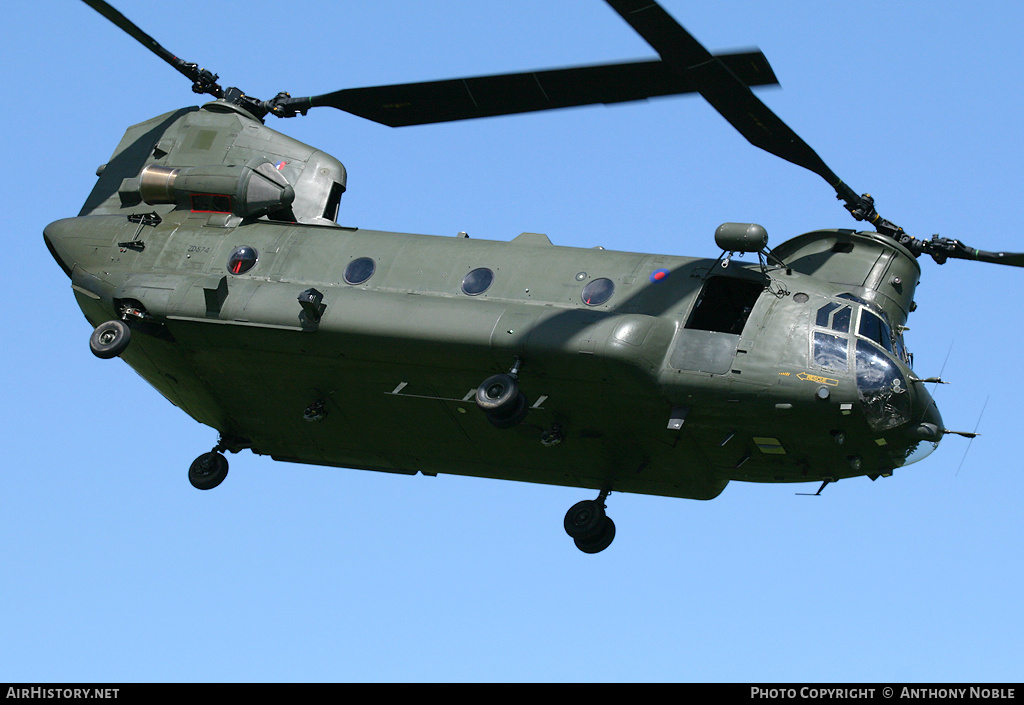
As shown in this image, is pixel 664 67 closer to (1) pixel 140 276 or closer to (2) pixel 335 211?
(2) pixel 335 211

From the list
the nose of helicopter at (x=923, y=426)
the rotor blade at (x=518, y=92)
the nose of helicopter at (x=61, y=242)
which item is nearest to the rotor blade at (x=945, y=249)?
the nose of helicopter at (x=923, y=426)

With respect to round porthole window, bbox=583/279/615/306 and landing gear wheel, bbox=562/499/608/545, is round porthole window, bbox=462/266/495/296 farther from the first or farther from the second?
landing gear wheel, bbox=562/499/608/545

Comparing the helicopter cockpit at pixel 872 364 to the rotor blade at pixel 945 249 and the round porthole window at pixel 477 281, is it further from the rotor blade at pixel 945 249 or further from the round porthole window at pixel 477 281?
the round porthole window at pixel 477 281

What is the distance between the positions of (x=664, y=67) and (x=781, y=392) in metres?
5.34

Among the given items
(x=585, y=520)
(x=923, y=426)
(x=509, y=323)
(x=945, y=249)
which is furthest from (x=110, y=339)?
(x=945, y=249)

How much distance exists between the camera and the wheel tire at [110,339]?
77.4 ft

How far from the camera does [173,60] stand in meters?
28.4

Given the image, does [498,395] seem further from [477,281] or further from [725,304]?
[725,304]

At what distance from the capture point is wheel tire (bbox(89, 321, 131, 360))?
2358 cm

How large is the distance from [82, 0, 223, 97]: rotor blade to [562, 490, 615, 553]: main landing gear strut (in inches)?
453

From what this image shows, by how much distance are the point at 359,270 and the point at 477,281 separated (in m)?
2.18

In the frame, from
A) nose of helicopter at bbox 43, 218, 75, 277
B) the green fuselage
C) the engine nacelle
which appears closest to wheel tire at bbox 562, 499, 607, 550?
the green fuselage

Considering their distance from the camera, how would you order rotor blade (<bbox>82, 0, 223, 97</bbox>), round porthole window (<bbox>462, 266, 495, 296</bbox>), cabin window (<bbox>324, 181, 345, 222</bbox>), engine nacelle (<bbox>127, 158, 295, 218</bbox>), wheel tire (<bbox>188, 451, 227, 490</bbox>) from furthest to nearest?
rotor blade (<bbox>82, 0, 223, 97</bbox>) < cabin window (<bbox>324, 181, 345, 222</bbox>) < wheel tire (<bbox>188, 451, 227, 490</bbox>) < engine nacelle (<bbox>127, 158, 295, 218</bbox>) < round porthole window (<bbox>462, 266, 495, 296</bbox>)

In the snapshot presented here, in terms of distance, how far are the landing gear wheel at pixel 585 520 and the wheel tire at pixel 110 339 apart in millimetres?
8144
